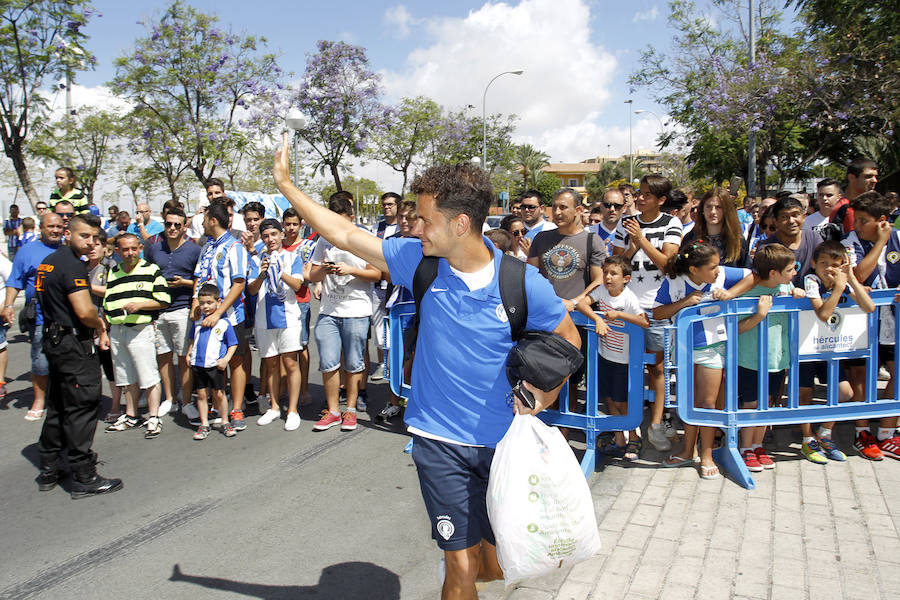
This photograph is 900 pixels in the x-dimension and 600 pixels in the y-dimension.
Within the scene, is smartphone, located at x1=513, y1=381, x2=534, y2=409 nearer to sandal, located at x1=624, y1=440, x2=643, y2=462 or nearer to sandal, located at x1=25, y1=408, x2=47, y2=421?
sandal, located at x1=624, y1=440, x2=643, y2=462

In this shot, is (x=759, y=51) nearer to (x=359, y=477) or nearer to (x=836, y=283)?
(x=836, y=283)

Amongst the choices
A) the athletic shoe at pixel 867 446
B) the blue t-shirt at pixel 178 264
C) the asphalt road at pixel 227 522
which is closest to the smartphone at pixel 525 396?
the asphalt road at pixel 227 522

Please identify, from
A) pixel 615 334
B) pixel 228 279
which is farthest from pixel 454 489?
pixel 228 279

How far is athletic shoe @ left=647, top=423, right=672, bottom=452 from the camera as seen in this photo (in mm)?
5223

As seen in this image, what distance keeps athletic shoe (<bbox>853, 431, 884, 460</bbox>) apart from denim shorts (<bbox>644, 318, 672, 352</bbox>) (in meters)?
1.65

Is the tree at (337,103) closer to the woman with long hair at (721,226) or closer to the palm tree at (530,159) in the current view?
the woman with long hair at (721,226)

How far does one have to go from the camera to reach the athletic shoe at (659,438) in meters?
5.22

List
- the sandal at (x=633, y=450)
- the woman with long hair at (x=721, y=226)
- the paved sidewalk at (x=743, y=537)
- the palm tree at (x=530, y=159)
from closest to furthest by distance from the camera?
the paved sidewalk at (x=743, y=537)
the sandal at (x=633, y=450)
the woman with long hair at (x=721, y=226)
the palm tree at (x=530, y=159)

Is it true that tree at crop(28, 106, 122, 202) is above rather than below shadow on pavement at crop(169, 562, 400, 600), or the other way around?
above

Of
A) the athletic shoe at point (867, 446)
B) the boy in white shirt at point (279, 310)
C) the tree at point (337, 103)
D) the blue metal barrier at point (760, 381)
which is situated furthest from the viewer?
the tree at point (337, 103)

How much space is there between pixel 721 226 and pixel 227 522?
450 centimetres

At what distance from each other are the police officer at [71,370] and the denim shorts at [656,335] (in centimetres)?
412

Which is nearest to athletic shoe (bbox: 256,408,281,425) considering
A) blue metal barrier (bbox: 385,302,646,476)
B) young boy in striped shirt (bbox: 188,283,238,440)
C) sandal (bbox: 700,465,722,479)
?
young boy in striped shirt (bbox: 188,283,238,440)

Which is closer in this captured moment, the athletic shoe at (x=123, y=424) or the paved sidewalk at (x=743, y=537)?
the paved sidewalk at (x=743, y=537)
